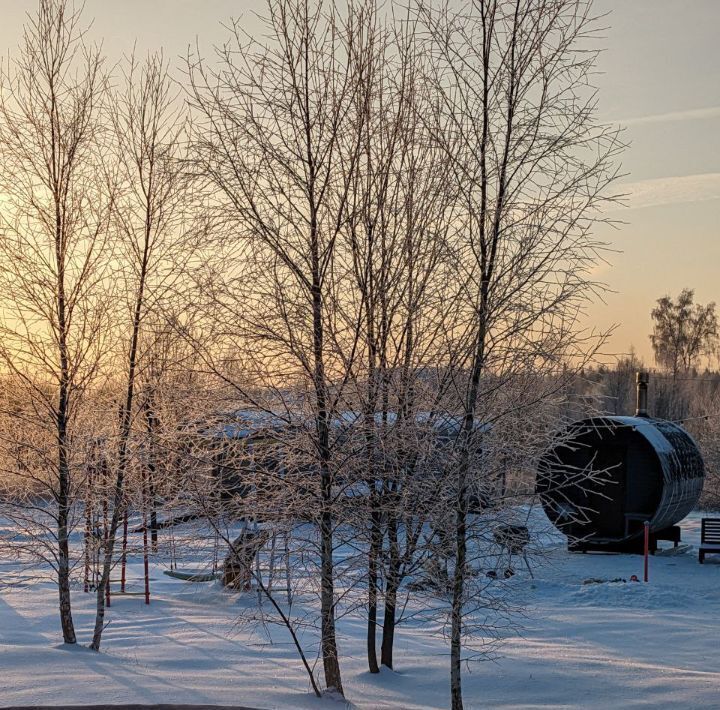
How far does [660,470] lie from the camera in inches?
714

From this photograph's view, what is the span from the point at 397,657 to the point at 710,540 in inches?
422

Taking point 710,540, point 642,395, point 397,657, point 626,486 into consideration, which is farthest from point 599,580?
point 642,395

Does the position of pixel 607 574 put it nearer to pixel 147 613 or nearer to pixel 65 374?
pixel 147 613

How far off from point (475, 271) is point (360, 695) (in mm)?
3801

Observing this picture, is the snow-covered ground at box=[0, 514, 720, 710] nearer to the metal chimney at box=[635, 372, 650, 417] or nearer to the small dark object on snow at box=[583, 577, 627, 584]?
the small dark object on snow at box=[583, 577, 627, 584]

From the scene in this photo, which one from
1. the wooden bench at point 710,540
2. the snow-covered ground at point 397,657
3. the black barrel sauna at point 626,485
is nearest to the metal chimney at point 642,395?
the black barrel sauna at point 626,485

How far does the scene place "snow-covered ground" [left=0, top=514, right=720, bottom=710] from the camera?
7.80 m

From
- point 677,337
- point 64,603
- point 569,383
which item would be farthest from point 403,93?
point 677,337

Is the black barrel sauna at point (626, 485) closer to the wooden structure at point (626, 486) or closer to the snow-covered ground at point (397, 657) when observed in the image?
the wooden structure at point (626, 486)

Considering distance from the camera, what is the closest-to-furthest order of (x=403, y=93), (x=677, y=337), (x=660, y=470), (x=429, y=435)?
(x=429, y=435), (x=403, y=93), (x=660, y=470), (x=677, y=337)

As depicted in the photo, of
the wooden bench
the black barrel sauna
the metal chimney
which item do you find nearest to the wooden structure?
the black barrel sauna

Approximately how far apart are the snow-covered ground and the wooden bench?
2442 millimetres

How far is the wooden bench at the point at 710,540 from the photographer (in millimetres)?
17922

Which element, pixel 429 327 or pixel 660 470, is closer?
pixel 429 327
